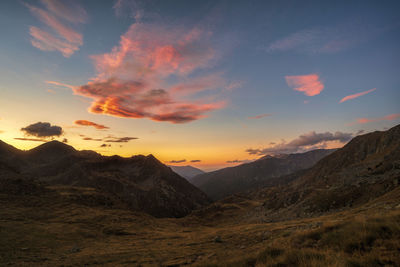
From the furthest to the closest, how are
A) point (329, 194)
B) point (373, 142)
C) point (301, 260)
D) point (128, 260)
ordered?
point (373, 142), point (329, 194), point (128, 260), point (301, 260)

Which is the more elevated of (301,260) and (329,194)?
(301,260)

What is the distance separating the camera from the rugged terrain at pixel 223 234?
29.4 ft

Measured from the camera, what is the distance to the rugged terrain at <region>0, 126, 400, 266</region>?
8.96m

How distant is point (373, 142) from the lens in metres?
105

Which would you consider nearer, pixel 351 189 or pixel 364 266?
pixel 364 266

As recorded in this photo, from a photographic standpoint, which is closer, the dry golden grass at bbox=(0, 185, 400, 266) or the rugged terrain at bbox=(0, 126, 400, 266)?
the dry golden grass at bbox=(0, 185, 400, 266)

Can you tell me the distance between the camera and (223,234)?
31.7 meters

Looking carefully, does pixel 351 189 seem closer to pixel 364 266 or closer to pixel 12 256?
pixel 364 266

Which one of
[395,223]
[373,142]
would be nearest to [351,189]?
[395,223]

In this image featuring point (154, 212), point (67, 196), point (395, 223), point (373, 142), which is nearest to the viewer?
point (395, 223)

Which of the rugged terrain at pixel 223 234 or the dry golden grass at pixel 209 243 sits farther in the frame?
the rugged terrain at pixel 223 234

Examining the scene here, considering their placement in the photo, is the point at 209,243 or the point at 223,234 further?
the point at 223,234

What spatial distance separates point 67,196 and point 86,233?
46618 mm

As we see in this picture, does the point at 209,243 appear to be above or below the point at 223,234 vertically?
above
